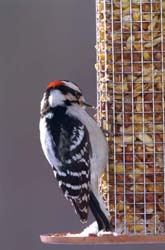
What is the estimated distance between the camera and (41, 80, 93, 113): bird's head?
9.61 m

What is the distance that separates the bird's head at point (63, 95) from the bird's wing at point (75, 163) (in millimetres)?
116

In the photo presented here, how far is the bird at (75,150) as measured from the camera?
31.1 feet

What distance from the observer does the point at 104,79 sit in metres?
9.57

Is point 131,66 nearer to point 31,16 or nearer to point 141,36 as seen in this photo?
point 141,36

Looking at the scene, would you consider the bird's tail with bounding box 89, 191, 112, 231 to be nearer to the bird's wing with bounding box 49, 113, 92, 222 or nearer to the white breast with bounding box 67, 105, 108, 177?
the bird's wing with bounding box 49, 113, 92, 222

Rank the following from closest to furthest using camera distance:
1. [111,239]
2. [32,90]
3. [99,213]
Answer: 1. [111,239]
2. [99,213]
3. [32,90]

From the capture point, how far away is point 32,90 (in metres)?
13.9

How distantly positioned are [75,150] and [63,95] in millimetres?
322

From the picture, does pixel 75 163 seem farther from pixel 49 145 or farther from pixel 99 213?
pixel 99 213

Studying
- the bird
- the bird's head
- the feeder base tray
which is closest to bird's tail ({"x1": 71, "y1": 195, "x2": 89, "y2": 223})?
the bird

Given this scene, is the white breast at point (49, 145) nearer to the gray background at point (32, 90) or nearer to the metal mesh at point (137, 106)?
the metal mesh at point (137, 106)

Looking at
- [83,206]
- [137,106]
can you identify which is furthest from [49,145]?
[137,106]

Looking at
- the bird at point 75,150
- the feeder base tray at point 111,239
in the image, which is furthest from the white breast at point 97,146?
the feeder base tray at point 111,239

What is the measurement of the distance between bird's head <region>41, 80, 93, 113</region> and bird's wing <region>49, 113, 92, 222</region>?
0.38 ft
